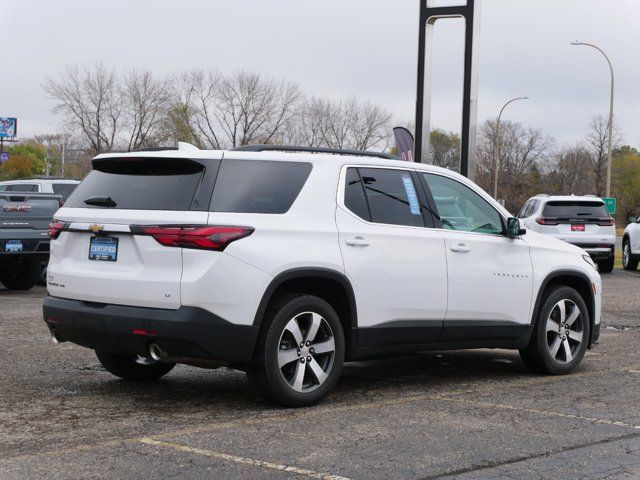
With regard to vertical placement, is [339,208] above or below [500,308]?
above

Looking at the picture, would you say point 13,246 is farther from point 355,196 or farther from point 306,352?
point 306,352

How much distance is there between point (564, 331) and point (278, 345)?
308 cm

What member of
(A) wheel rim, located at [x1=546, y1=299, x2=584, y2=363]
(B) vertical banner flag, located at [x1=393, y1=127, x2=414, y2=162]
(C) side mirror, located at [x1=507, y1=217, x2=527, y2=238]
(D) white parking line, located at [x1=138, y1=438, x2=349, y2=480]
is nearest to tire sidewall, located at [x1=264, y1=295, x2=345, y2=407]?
(D) white parking line, located at [x1=138, y1=438, x2=349, y2=480]

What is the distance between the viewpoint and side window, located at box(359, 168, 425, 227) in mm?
7162

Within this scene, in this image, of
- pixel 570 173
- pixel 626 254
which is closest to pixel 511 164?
pixel 570 173

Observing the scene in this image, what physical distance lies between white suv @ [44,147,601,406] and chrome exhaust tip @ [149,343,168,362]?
1 centimetres

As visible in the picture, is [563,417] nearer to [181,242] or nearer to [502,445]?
[502,445]

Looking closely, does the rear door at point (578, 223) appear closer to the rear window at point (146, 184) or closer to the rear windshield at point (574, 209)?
the rear windshield at point (574, 209)

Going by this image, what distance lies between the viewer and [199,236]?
6.18 m

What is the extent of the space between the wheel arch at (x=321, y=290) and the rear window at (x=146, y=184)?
70 centimetres

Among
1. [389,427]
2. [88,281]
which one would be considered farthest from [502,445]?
[88,281]

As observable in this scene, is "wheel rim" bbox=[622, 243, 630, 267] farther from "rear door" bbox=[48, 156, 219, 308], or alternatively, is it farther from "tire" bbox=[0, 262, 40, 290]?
"rear door" bbox=[48, 156, 219, 308]

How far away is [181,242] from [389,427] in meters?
1.73

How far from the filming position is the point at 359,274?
6.84 metres
